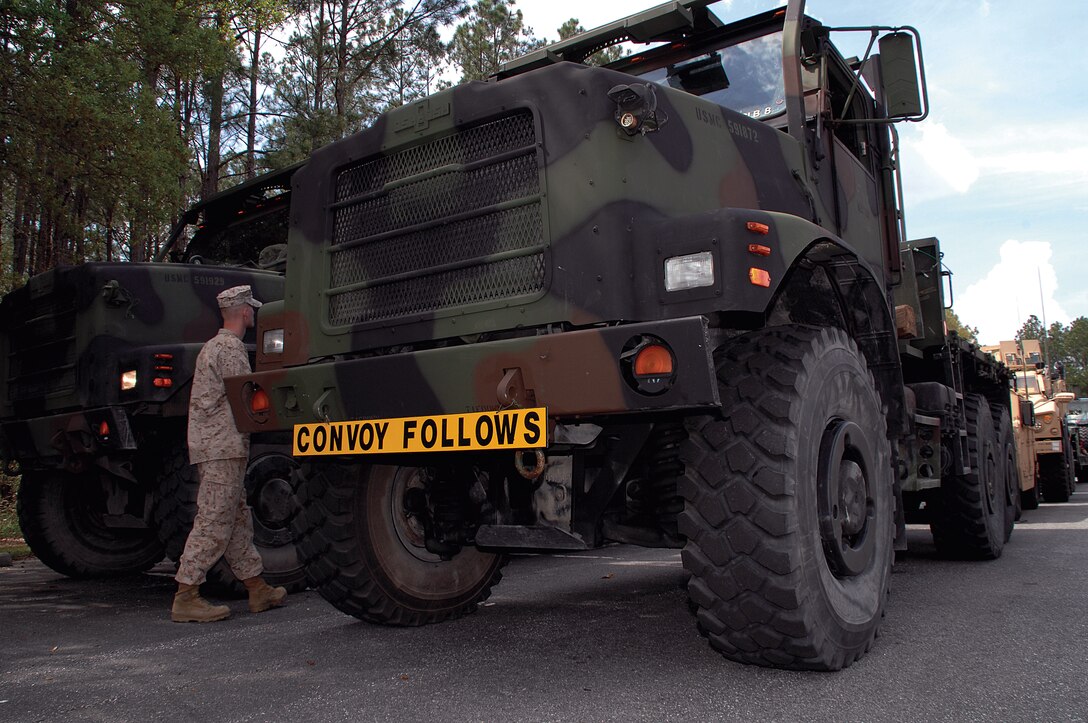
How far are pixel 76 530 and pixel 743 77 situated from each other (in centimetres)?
587

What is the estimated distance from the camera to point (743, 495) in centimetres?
311

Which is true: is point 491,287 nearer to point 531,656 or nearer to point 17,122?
point 531,656

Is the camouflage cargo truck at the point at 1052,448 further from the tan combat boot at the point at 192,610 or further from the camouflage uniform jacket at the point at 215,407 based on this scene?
the tan combat boot at the point at 192,610

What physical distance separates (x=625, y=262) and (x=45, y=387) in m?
5.17

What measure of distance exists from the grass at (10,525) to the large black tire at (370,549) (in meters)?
6.08

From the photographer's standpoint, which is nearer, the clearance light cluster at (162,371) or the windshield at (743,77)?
the windshield at (743,77)

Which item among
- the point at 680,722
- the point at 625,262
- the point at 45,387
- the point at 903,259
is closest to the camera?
the point at 680,722

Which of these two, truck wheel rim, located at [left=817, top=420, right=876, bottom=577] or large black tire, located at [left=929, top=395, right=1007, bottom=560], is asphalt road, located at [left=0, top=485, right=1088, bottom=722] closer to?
truck wheel rim, located at [left=817, top=420, right=876, bottom=577]

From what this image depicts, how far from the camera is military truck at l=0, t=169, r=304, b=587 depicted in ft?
19.1

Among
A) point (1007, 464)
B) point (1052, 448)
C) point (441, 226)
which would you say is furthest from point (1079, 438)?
point (441, 226)

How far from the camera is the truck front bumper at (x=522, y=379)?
297 centimetres

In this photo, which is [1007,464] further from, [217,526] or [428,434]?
[217,526]

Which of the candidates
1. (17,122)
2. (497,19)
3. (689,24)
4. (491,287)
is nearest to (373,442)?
(491,287)

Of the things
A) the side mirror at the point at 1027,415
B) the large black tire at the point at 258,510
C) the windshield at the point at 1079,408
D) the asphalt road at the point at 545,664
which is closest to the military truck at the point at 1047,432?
the side mirror at the point at 1027,415
